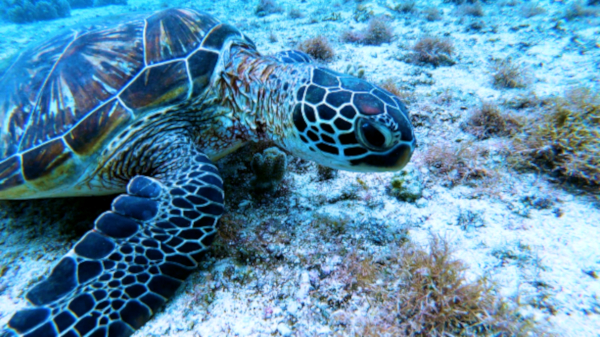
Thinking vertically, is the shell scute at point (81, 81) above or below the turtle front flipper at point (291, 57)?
below

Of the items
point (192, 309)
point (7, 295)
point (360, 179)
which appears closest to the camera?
point (192, 309)

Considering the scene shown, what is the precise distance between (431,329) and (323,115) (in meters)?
1.19

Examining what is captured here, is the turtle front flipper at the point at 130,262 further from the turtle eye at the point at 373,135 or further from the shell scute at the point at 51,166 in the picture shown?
the turtle eye at the point at 373,135

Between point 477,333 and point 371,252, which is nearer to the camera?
point 477,333

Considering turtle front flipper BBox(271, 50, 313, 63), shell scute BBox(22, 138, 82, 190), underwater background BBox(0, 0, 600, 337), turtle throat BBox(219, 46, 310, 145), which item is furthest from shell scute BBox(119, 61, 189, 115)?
turtle front flipper BBox(271, 50, 313, 63)

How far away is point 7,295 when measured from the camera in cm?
143

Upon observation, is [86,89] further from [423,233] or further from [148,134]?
[423,233]

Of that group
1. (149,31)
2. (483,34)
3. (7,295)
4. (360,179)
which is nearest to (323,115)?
(360,179)

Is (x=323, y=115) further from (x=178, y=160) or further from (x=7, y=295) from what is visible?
(x=7, y=295)

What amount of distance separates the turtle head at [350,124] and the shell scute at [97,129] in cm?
122

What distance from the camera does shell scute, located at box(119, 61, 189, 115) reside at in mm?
1811

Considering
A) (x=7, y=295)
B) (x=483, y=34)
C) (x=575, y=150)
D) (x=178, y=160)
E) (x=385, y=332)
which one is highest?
(x=483, y=34)

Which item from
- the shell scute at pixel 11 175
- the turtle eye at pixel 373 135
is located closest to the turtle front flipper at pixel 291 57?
the turtle eye at pixel 373 135

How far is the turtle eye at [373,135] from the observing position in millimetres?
1396
